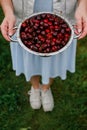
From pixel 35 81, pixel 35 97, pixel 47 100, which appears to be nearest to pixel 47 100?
pixel 47 100

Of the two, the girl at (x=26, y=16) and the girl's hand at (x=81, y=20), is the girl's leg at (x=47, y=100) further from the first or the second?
the girl's hand at (x=81, y=20)

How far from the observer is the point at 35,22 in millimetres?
2096

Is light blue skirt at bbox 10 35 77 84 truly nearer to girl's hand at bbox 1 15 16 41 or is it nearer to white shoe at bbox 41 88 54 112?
girl's hand at bbox 1 15 16 41

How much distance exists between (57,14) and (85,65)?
1148 millimetres

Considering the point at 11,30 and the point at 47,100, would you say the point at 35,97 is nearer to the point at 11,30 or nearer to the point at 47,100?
the point at 47,100

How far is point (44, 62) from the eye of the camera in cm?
234

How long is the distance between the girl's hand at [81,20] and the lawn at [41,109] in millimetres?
940

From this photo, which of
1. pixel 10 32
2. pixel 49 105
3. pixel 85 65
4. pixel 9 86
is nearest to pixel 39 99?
pixel 49 105

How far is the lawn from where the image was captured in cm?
287

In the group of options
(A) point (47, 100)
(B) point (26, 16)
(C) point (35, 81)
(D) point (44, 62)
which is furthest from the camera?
(A) point (47, 100)

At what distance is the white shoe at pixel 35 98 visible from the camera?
2916 mm

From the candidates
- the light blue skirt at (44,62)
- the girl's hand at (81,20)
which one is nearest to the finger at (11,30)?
the light blue skirt at (44,62)

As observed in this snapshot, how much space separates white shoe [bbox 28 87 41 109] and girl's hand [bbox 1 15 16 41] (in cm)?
86

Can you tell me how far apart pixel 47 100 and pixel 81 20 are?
958mm
